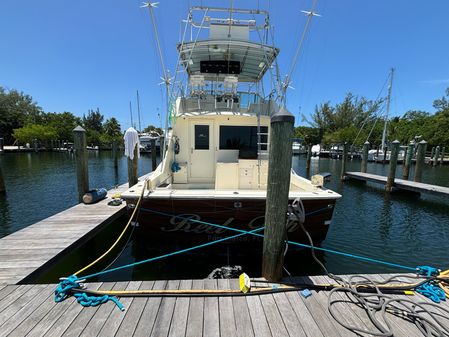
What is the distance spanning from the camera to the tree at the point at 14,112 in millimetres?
53562

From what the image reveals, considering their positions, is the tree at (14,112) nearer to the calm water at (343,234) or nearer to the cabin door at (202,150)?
A: the calm water at (343,234)

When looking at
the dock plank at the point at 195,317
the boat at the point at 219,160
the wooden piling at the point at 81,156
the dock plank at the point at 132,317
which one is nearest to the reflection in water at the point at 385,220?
the boat at the point at 219,160

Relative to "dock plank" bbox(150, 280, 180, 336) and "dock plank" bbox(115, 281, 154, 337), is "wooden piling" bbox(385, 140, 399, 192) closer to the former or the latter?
"dock plank" bbox(150, 280, 180, 336)

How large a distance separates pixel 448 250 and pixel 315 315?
7171mm

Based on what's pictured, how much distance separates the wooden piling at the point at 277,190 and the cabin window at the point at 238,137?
4.04m

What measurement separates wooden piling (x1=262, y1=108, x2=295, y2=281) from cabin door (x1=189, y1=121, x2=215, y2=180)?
419 cm

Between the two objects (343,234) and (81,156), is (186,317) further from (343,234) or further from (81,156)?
(81,156)

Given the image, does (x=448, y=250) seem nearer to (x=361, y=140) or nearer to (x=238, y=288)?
(x=238, y=288)

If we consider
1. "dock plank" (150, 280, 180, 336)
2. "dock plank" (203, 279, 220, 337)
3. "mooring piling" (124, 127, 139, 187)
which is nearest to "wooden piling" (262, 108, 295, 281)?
"dock plank" (203, 279, 220, 337)

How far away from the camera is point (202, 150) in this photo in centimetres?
746

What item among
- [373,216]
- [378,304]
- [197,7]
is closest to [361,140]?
[373,216]

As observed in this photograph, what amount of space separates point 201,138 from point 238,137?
1086mm

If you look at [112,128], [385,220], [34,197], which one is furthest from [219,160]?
[112,128]

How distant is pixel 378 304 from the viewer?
10.1 ft
